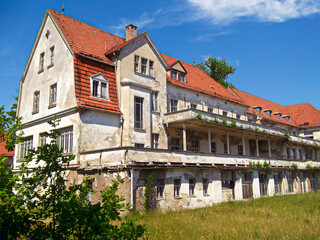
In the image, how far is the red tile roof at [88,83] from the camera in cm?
1967

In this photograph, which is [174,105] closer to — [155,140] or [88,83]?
[155,140]

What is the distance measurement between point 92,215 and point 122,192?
38.0ft

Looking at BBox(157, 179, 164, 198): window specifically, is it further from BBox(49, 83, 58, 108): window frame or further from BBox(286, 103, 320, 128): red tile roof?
BBox(286, 103, 320, 128): red tile roof

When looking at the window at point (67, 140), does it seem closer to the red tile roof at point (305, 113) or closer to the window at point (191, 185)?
the window at point (191, 185)

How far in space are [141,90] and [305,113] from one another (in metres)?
35.8

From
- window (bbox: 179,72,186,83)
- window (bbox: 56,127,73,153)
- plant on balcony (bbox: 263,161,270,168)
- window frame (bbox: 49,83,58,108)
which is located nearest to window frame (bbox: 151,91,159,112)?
window (bbox: 179,72,186,83)

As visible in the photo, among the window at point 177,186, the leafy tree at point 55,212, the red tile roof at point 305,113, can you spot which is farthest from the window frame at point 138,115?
the red tile roof at point 305,113

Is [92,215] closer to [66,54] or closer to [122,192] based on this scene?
[122,192]

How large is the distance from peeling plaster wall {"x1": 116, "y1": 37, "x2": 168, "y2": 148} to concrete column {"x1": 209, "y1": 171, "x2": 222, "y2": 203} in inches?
180

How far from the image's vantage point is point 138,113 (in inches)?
875

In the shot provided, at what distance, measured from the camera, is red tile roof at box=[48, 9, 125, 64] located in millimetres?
21469

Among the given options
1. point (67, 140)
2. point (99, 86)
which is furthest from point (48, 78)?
point (67, 140)

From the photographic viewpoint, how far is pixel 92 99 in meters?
20.2

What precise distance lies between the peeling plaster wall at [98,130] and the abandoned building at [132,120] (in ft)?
0.22
